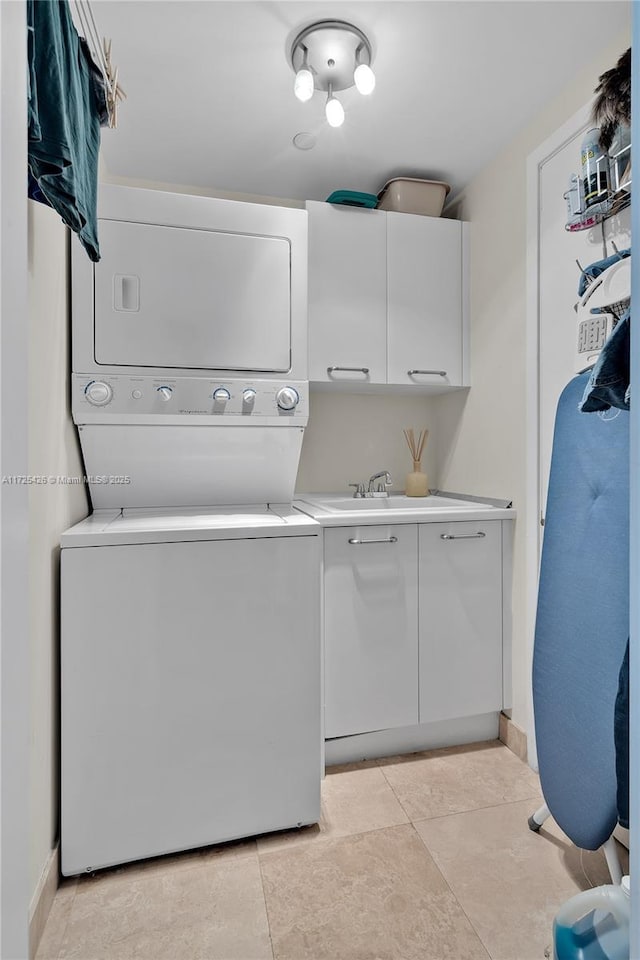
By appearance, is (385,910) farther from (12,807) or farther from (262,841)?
(12,807)

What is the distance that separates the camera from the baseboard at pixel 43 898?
1220 mm

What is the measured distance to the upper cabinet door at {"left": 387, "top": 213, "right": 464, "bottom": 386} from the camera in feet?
7.91

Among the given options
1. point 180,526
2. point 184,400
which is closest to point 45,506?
point 180,526

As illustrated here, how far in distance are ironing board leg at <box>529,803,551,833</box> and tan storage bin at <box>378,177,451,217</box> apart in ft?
8.06

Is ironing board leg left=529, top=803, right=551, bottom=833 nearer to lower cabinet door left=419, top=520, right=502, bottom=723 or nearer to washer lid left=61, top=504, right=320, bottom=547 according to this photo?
lower cabinet door left=419, top=520, right=502, bottom=723

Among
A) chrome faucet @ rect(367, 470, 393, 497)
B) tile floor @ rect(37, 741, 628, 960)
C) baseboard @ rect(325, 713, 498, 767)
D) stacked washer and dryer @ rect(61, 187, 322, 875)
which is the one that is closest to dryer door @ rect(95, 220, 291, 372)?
stacked washer and dryer @ rect(61, 187, 322, 875)

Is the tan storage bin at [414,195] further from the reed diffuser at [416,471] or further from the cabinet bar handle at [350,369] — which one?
the reed diffuser at [416,471]

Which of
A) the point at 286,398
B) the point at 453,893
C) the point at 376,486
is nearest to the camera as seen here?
the point at 453,893

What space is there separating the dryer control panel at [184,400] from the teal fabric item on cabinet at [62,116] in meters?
0.59

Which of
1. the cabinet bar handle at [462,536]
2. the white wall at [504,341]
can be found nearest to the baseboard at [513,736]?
the white wall at [504,341]

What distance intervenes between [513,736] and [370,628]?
77 cm

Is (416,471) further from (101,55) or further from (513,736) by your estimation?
(101,55)

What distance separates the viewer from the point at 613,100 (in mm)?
1563

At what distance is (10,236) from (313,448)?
7.24 feet
